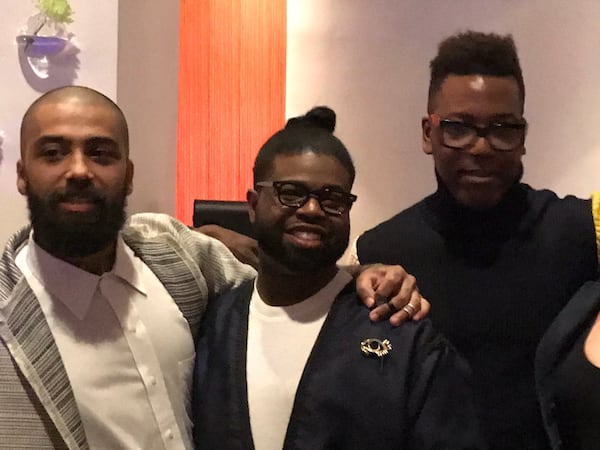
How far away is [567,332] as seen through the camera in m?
1.36

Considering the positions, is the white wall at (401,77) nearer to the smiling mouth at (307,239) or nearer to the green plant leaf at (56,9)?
the green plant leaf at (56,9)

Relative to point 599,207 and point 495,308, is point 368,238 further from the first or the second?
point 599,207

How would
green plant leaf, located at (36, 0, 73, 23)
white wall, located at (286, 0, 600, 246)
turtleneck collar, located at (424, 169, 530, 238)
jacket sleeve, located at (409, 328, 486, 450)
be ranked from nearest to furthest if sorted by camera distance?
jacket sleeve, located at (409, 328, 486, 450), turtleneck collar, located at (424, 169, 530, 238), green plant leaf, located at (36, 0, 73, 23), white wall, located at (286, 0, 600, 246)

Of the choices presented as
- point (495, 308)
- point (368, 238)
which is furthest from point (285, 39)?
point (495, 308)

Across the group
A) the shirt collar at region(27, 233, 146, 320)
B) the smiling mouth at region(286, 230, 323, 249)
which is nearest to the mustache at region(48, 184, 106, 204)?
the shirt collar at region(27, 233, 146, 320)

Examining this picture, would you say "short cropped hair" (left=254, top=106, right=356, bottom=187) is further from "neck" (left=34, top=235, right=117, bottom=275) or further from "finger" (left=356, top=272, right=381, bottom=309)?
"neck" (left=34, top=235, right=117, bottom=275)

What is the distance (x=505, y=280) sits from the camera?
1.45m

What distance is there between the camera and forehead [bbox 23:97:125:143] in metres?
1.32

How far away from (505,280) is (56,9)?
1.54 m

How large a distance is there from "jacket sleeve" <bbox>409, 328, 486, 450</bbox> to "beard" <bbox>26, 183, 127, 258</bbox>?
60cm

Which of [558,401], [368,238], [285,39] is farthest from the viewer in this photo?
[285,39]

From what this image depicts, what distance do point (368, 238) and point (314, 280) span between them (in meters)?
0.39

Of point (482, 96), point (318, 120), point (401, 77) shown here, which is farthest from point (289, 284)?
point (401, 77)

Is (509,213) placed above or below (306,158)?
below
